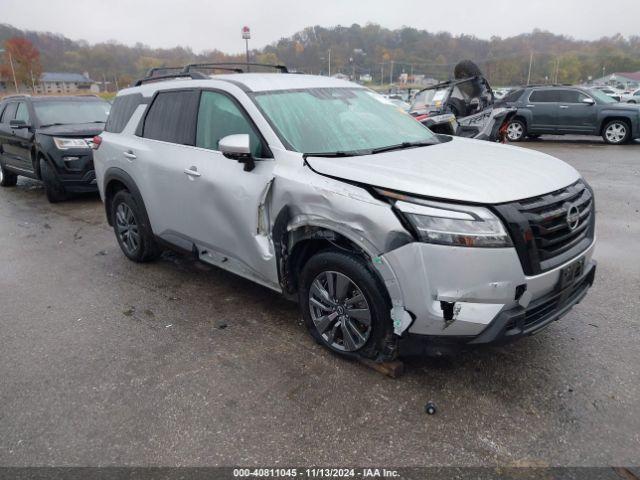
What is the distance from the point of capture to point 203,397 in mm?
2922

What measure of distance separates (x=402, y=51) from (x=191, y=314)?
103201 mm

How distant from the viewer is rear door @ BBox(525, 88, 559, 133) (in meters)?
14.3

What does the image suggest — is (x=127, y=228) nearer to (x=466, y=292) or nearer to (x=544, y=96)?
(x=466, y=292)

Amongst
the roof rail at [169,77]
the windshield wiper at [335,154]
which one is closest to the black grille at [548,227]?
the windshield wiper at [335,154]

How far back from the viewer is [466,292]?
8.30 ft

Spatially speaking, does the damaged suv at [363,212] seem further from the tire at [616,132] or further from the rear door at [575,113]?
the tire at [616,132]

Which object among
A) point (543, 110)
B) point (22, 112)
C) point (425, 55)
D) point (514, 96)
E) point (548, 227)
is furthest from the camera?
point (425, 55)

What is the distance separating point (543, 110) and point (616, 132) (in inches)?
81.1

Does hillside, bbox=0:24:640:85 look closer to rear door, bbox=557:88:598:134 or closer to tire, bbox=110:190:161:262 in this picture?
rear door, bbox=557:88:598:134

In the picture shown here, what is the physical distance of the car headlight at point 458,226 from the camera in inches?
98.6

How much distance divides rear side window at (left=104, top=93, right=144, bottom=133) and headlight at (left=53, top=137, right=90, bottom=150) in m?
3.34

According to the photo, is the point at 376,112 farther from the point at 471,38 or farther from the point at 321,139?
the point at 471,38

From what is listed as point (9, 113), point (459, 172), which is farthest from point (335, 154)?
point (9, 113)

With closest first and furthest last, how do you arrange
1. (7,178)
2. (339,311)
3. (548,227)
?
(548,227) → (339,311) → (7,178)
